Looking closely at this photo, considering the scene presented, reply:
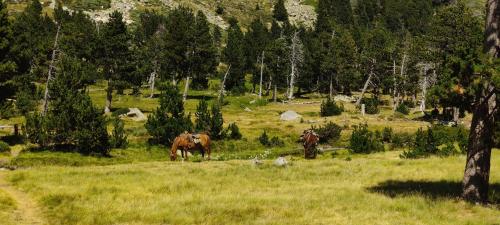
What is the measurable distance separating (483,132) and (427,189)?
3.97 meters

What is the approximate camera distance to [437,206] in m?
17.5

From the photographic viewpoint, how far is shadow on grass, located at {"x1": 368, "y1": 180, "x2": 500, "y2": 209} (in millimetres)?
19156

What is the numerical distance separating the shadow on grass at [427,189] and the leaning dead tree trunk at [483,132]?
548 millimetres

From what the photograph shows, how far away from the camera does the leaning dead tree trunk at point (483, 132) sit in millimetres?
17859

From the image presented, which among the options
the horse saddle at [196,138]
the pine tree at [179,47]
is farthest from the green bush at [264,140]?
the pine tree at [179,47]

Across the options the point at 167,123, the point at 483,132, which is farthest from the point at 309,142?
the point at 483,132

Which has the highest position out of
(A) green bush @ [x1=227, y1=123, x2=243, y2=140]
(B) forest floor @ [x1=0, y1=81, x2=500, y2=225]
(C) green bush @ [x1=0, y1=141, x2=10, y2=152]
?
(B) forest floor @ [x1=0, y1=81, x2=500, y2=225]

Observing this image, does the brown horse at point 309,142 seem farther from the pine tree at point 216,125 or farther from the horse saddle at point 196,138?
the pine tree at point 216,125

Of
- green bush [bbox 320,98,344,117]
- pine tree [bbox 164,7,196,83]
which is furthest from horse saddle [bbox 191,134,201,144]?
pine tree [bbox 164,7,196,83]

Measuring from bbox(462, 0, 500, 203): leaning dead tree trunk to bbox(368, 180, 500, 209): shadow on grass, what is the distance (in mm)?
548

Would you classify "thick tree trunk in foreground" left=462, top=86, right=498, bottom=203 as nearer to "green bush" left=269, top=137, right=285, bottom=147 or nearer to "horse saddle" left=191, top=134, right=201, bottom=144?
"horse saddle" left=191, top=134, right=201, bottom=144

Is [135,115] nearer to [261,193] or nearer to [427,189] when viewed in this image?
[261,193]

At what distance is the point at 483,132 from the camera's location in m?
18.1

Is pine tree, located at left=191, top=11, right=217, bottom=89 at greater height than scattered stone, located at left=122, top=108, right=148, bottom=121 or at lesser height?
greater
